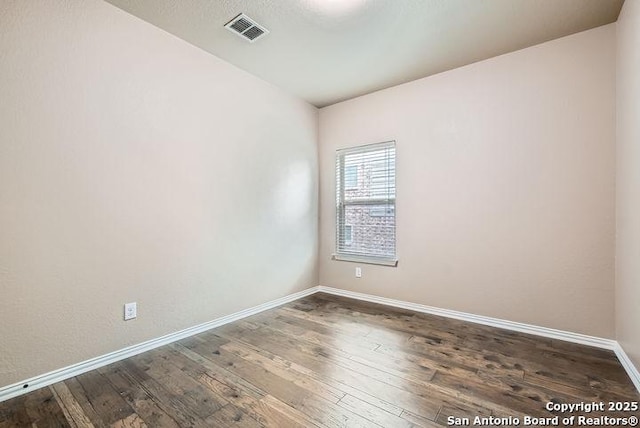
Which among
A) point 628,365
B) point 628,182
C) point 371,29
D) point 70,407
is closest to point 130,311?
point 70,407

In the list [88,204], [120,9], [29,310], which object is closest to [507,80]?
[120,9]

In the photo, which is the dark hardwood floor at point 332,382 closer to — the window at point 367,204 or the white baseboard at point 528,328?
the white baseboard at point 528,328

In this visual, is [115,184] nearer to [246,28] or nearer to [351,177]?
[246,28]

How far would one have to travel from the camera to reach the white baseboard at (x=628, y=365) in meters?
1.77

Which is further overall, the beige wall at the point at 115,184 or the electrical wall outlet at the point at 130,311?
the electrical wall outlet at the point at 130,311

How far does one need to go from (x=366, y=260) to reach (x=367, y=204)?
0.69 meters

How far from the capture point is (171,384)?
182 cm

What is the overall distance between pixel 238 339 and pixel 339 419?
1.26m

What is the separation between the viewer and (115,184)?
6.95ft

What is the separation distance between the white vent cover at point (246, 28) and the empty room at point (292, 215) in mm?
19

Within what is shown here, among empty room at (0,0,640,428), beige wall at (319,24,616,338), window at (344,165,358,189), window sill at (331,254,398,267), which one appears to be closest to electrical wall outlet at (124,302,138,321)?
empty room at (0,0,640,428)

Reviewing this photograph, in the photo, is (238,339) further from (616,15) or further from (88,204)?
(616,15)

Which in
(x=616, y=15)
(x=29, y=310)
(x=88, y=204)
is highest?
(x=616, y=15)

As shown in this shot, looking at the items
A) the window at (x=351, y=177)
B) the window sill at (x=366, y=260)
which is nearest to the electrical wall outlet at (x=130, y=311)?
the window sill at (x=366, y=260)
